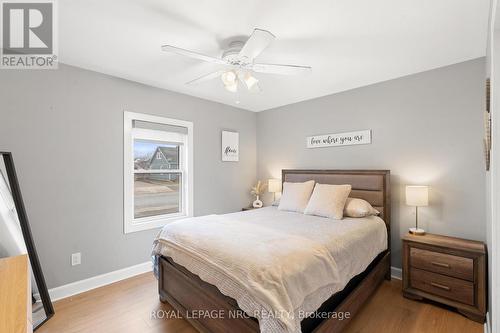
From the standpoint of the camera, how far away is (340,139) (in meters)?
3.43

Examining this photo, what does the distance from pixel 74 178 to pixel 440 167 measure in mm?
3977

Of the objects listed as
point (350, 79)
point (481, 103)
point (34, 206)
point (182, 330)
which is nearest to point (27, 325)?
point (182, 330)

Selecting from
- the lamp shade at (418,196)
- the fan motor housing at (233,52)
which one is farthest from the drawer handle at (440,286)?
the fan motor housing at (233,52)

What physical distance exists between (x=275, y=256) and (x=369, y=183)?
199cm

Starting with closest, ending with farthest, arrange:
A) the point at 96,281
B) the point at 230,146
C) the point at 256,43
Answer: the point at 256,43, the point at 96,281, the point at 230,146

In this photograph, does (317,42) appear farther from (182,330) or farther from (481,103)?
(182,330)

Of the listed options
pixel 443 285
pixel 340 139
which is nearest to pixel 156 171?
pixel 340 139

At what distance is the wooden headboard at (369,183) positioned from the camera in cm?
287

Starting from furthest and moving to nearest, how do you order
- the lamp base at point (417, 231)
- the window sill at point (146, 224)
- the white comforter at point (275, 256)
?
the window sill at point (146, 224) < the lamp base at point (417, 231) < the white comforter at point (275, 256)

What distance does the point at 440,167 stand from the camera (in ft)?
8.61

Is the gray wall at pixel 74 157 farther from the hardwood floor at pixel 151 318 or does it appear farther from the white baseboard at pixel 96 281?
the hardwood floor at pixel 151 318

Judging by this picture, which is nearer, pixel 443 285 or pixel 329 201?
pixel 443 285

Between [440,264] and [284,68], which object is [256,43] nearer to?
[284,68]

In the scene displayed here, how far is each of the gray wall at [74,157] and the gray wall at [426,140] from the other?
2.57 meters
